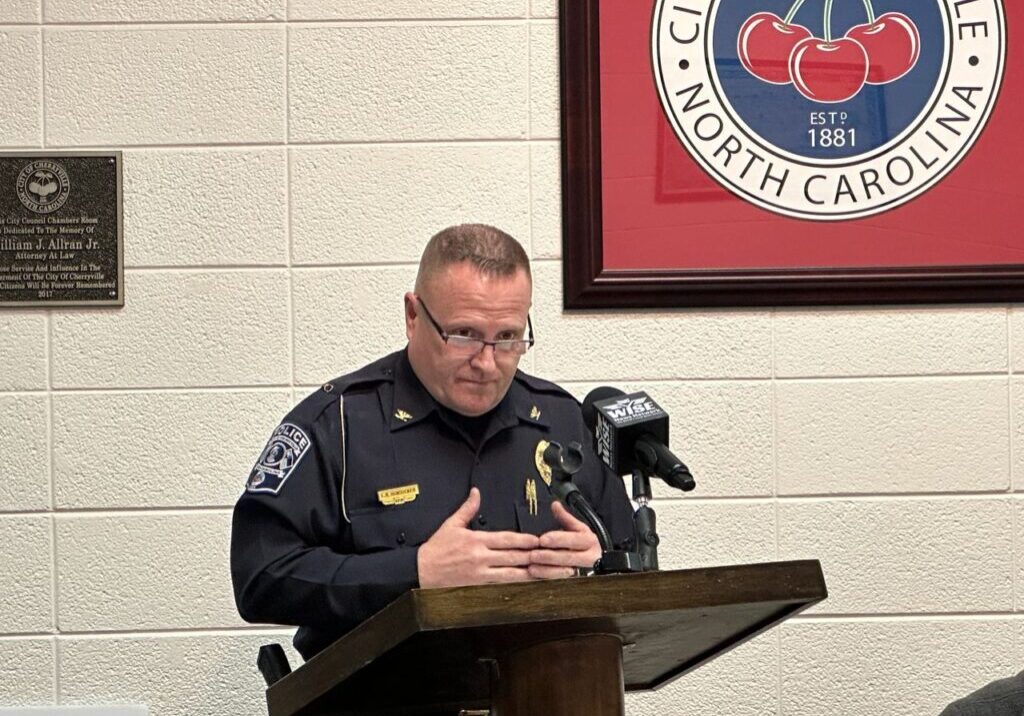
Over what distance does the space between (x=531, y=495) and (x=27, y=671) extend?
141cm

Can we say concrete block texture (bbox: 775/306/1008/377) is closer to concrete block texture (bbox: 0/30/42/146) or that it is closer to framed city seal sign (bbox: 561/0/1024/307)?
framed city seal sign (bbox: 561/0/1024/307)

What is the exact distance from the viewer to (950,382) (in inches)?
133

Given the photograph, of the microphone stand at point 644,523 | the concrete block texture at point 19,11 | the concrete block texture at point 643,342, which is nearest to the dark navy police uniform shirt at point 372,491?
the microphone stand at point 644,523

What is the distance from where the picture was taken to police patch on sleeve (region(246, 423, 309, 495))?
2383mm

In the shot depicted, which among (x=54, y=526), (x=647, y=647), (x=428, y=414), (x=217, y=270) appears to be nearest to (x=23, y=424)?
(x=54, y=526)

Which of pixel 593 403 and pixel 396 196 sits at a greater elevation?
pixel 396 196

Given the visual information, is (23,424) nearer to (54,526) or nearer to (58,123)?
(54,526)

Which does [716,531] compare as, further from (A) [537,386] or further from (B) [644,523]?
(B) [644,523]

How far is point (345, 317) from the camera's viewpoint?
3.34m

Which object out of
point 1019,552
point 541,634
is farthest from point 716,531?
point 541,634

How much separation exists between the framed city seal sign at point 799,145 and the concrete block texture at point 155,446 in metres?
0.93

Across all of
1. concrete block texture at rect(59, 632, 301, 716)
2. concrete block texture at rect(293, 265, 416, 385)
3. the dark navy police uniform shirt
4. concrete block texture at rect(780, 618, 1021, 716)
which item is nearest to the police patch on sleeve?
the dark navy police uniform shirt

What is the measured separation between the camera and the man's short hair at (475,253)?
2.48 metres

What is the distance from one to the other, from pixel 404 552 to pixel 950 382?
1675 millimetres
